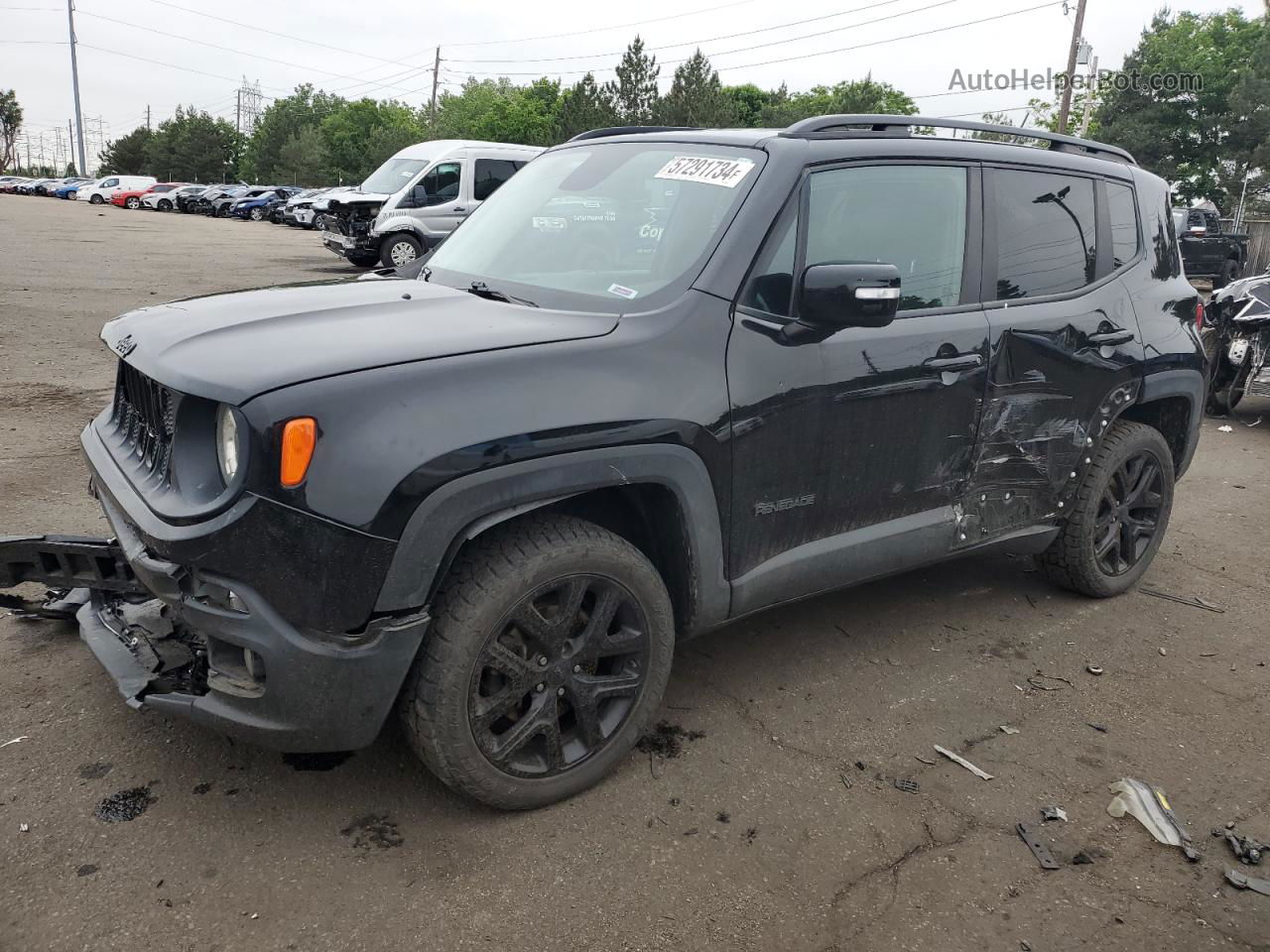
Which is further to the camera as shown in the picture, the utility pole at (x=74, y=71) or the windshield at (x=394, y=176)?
the utility pole at (x=74, y=71)

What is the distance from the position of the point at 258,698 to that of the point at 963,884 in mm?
1831

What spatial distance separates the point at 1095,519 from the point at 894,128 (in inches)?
75.3

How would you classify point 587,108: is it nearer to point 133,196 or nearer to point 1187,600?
point 133,196

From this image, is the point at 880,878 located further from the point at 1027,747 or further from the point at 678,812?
the point at 1027,747

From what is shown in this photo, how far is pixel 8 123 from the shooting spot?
105 metres

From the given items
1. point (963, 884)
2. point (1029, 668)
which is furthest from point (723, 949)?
point (1029, 668)

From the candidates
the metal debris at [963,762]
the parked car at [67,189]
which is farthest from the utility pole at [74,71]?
the metal debris at [963,762]

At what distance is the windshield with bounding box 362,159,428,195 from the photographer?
17250 mm

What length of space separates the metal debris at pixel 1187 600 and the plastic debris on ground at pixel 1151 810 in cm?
178

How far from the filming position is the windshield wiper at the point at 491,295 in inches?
123

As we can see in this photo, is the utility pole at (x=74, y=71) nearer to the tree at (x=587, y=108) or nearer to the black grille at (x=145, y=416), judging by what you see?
the tree at (x=587, y=108)

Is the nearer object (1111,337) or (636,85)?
(1111,337)

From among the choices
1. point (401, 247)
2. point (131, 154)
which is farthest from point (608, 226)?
point (131, 154)

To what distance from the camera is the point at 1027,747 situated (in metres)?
3.27
